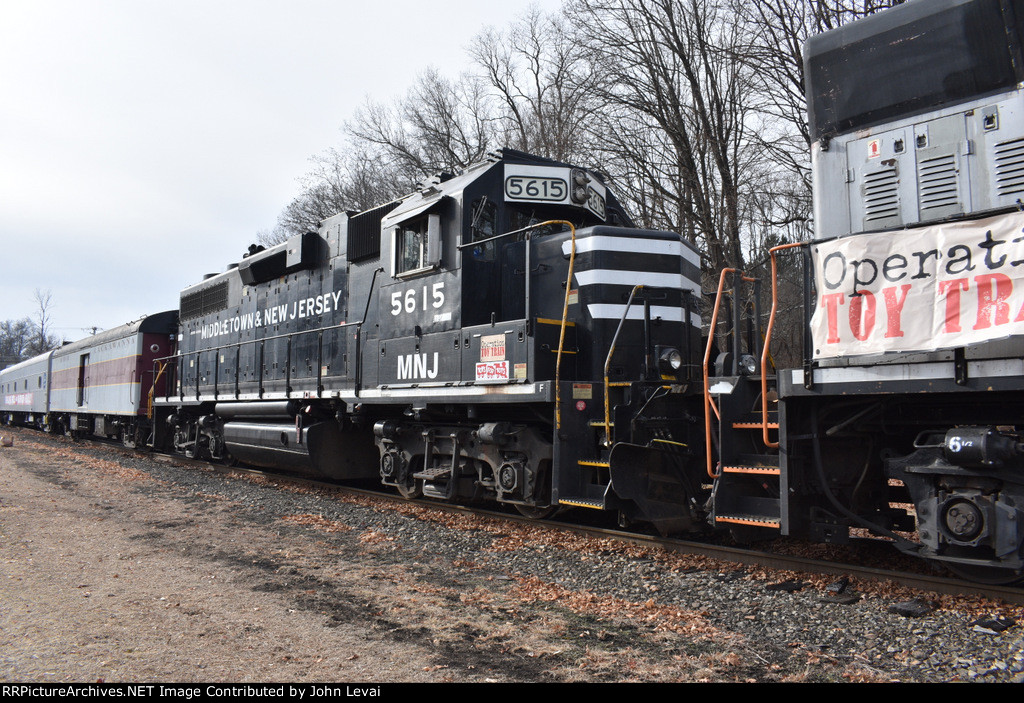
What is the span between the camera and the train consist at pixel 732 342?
4191mm

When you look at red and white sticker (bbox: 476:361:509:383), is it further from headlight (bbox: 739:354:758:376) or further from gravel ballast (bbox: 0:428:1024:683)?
headlight (bbox: 739:354:758:376)

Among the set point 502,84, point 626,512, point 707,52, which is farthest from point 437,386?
point 502,84

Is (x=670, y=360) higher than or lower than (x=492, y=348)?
lower

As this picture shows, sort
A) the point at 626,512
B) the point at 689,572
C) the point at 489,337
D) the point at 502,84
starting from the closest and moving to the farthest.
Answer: the point at 689,572 < the point at 626,512 < the point at 489,337 < the point at 502,84

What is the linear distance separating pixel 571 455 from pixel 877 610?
269 cm

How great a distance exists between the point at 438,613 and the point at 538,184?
4.89m

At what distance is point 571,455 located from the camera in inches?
251

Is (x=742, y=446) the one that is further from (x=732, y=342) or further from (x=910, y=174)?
(x=910, y=174)

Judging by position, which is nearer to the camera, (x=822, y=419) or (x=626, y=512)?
(x=822, y=419)

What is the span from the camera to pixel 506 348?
6848 mm

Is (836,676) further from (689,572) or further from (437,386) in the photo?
(437,386)

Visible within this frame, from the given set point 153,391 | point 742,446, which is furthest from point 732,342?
point 153,391

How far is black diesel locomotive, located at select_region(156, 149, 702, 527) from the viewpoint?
636 cm

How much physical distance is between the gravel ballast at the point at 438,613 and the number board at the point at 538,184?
3592 mm
